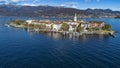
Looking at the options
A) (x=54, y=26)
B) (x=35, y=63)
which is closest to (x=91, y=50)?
(x=35, y=63)

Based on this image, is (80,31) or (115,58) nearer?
(115,58)

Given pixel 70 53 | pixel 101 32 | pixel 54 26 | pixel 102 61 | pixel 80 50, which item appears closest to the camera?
pixel 102 61

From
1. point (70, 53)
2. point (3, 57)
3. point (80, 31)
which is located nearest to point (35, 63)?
point (3, 57)

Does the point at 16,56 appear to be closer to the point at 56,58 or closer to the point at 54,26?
the point at 56,58

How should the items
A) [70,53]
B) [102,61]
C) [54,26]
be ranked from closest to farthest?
[102,61]
[70,53]
[54,26]

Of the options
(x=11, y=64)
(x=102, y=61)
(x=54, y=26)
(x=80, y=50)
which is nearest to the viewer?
(x=11, y=64)

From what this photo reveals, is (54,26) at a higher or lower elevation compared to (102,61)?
higher

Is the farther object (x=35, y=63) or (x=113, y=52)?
(x=113, y=52)

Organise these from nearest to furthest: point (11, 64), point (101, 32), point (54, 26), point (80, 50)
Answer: point (11, 64), point (80, 50), point (101, 32), point (54, 26)

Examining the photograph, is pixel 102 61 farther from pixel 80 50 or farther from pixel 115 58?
pixel 80 50

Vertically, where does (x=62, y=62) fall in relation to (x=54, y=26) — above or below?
below
